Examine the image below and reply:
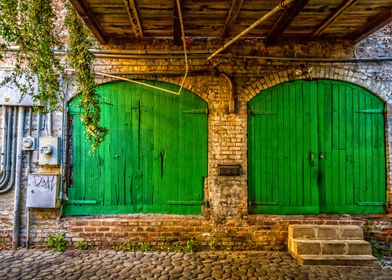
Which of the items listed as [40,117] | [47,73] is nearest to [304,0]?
[47,73]

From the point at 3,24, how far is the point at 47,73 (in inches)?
35.6

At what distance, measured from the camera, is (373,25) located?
489 centimetres

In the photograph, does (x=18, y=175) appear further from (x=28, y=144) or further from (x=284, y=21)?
(x=284, y=21)

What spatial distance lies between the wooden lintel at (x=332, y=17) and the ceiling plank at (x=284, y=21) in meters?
0.54

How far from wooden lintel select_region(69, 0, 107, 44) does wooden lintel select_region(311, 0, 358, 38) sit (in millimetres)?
3556

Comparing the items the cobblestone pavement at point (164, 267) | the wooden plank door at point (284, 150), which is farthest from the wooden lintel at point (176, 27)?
the cobblestone pavement at point (164, 267)

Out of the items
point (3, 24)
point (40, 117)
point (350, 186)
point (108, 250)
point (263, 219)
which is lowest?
point (108, 250)

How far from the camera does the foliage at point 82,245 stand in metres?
5.33

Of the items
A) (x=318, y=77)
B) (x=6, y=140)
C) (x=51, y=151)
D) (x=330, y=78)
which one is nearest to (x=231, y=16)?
(x=318, y=77)

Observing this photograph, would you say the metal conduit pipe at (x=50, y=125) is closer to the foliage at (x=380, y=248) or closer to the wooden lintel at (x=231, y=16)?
the wooden lintel at (x=231, y=16)

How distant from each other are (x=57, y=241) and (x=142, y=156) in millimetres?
2038

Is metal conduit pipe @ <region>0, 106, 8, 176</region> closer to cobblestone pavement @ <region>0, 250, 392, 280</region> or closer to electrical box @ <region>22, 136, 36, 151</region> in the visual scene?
electrical box @ <region>22, 136, 36, 151</region>

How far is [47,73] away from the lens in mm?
4730

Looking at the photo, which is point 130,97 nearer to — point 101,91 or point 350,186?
point 101,91
